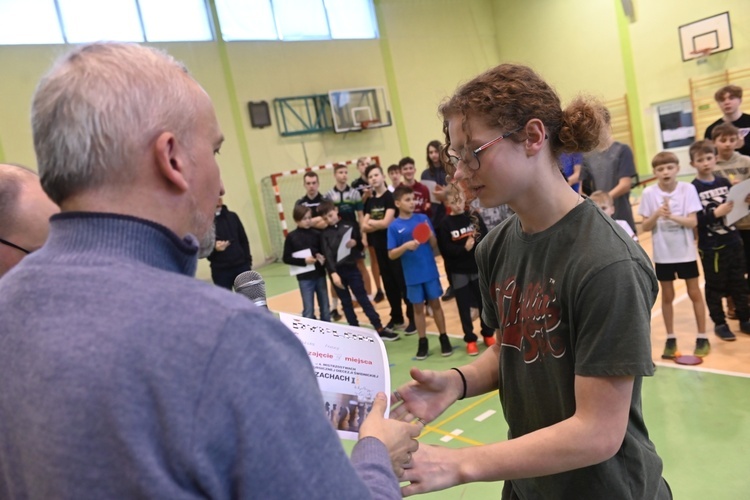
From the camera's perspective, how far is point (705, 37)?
1323 centimetres

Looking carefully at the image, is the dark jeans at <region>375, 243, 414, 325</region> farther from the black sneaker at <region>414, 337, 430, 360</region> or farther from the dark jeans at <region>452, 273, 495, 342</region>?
the dark jeans at <region>452, 273, 495, 342</region>

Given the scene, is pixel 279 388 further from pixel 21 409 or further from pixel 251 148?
pixel 251 148

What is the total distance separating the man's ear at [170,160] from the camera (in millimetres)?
801

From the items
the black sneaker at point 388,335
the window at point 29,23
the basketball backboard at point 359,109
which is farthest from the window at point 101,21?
the black sneaker at point 388,335

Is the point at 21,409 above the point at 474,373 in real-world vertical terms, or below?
above

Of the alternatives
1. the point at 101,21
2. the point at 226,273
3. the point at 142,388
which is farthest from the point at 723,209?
the point at 101,21

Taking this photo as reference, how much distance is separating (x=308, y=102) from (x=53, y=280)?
44.5 ft

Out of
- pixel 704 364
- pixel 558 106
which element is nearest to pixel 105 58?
Result: pixel 558 106

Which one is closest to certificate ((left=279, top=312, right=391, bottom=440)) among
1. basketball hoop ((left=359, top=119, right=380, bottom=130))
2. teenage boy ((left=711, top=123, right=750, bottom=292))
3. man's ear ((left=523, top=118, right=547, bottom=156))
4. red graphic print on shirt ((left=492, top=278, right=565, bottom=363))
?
Answer: red graphic print on shirt ((left=492, top=278, right=565, bottom=363))

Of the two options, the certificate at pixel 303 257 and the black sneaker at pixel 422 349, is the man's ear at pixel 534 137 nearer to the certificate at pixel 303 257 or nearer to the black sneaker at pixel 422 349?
the black sneaker at pixel 422 349

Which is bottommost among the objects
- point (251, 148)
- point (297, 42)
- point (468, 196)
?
point (468, 196)

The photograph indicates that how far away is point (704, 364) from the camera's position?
4.23 meters

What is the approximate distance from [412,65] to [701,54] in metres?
7.14

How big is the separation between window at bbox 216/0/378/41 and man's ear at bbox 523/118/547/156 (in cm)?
1275
